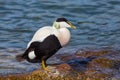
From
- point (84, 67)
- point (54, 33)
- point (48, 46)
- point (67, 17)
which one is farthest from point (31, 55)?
point (67, 17)

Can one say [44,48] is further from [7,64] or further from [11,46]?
[11,46]

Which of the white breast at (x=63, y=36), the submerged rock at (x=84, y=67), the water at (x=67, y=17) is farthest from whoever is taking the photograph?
the water at (x=67, y=17)

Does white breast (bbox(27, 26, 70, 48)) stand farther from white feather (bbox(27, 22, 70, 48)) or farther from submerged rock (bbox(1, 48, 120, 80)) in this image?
submerged rock (bbox(1, 48, 120, 80))

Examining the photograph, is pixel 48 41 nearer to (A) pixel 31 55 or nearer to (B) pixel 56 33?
(B) pixel 56 33

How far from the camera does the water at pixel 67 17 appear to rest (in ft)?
38.2

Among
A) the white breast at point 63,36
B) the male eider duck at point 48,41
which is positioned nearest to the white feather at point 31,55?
the male eider duck at point 48,41

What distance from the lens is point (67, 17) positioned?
1388 centimetres

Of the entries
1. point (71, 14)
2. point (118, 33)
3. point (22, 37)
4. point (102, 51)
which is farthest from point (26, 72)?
point (71, 14)

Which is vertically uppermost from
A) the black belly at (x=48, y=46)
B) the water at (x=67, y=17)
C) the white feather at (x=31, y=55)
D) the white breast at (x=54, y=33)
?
the white breast at (x=54, y=33)

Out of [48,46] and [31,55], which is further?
[31,55]

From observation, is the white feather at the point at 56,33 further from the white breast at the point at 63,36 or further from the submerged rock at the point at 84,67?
the submerged rock at the point at 84,67

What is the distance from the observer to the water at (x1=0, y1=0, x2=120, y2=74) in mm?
11648

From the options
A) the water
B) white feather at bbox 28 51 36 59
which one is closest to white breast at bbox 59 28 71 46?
white feather at bbox 28 51 36 59

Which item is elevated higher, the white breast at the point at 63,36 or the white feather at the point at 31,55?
the white breast at the point at 63,36
